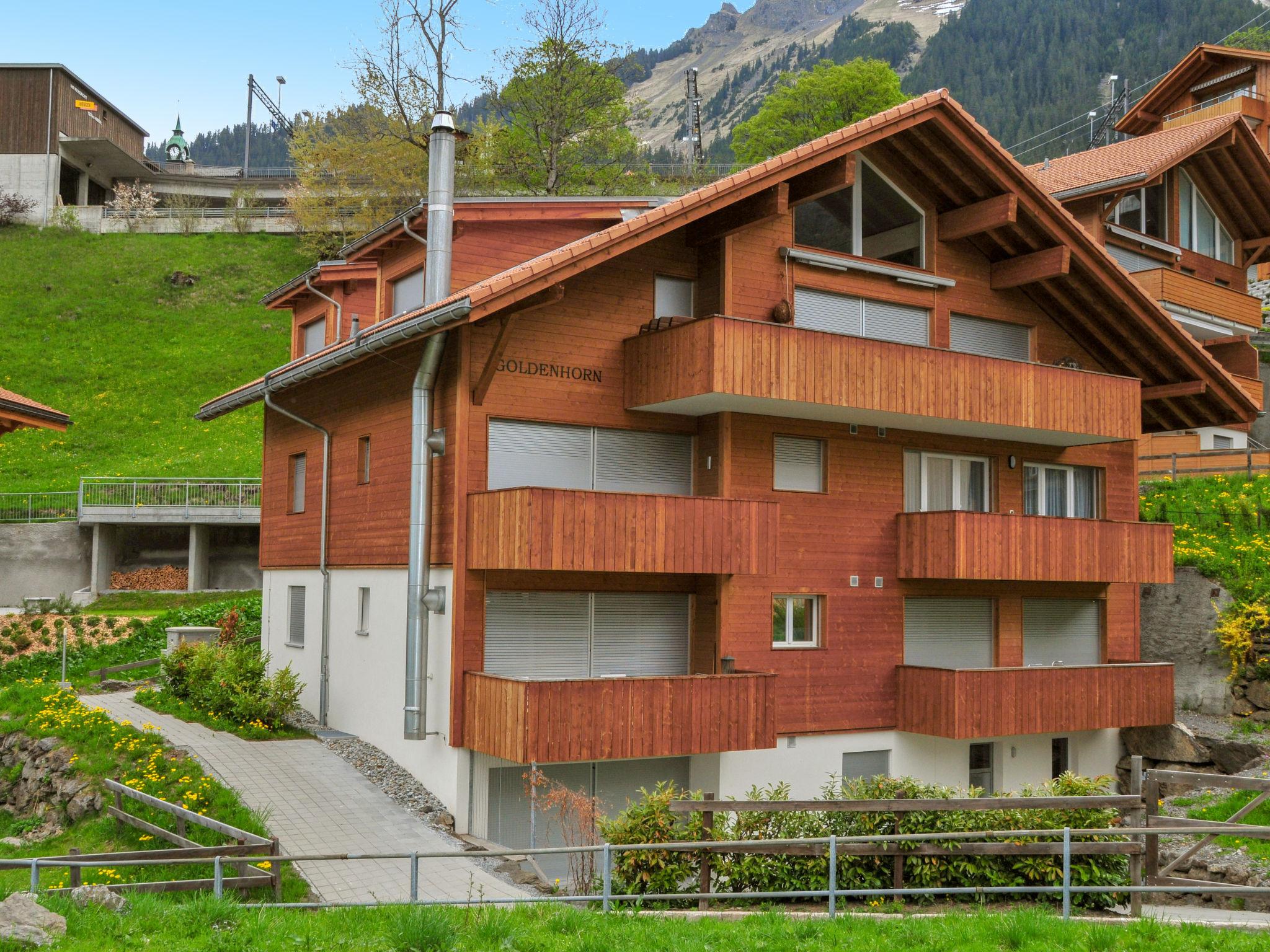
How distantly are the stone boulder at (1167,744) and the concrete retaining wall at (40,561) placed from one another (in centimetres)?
2898

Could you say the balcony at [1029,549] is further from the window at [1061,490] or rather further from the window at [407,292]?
the window at [407,292]

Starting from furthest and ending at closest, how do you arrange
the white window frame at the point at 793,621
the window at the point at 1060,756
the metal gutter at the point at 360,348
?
the window at the point at 1060,756
the white window frame at the point at 793,621
the metal gutter at the point at 360,348

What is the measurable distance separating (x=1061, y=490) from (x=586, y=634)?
10.7 m

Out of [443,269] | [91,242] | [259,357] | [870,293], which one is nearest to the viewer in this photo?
[443,269]

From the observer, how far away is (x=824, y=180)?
68.4ft

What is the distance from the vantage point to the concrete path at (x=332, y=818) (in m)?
14.8

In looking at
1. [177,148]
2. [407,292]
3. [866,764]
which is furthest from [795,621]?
[177,148]

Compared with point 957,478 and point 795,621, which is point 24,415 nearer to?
point 795,621

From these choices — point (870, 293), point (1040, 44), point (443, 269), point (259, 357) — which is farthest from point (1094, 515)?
point (1040, 44)

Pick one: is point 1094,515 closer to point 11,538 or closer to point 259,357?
point 11,538

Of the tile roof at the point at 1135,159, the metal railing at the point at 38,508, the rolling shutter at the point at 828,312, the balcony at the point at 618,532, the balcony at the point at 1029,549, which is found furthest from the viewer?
the metal railing at the point at 38,508

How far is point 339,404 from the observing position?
22.3m

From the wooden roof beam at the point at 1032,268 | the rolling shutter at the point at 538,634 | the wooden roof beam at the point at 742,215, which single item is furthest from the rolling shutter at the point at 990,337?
the rolling shutter at the point at 538,634

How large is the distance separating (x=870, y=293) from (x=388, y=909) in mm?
14288
